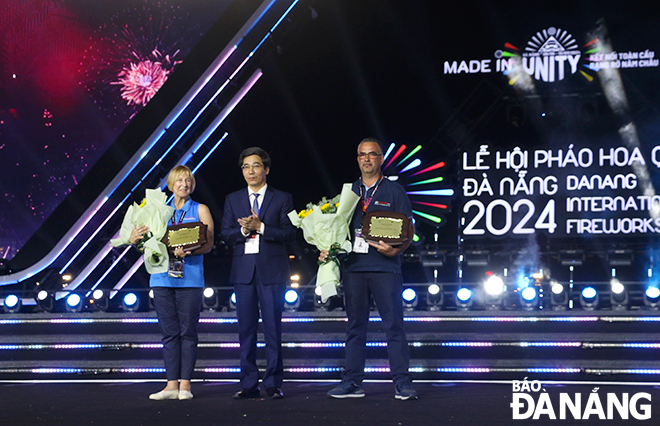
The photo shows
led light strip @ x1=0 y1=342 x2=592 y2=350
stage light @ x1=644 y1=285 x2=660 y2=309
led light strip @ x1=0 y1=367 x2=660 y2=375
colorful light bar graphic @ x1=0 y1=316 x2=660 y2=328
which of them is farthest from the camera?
stage light @ x1=644 y1=285 x2=660 y2=309

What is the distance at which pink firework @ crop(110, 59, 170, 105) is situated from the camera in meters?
9.67

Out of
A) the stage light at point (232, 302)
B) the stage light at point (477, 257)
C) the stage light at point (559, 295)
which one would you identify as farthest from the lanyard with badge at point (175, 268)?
the stage light at point (477, 257)

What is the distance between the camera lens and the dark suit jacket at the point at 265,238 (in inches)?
145

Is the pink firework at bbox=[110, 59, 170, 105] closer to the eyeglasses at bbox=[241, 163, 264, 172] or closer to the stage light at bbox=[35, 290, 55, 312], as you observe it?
the stage light at bbox=[35, 290, 55, 312]

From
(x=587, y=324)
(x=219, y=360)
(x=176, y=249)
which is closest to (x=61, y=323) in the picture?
(x=219, y=360)

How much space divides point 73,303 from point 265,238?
260 cm

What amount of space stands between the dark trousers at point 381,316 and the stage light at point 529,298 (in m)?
1.83

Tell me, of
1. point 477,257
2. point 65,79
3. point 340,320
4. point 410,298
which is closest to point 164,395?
point 340,320

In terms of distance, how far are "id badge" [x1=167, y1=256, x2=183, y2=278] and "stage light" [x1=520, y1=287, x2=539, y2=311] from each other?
8.86 feet

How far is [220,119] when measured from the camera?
715cm

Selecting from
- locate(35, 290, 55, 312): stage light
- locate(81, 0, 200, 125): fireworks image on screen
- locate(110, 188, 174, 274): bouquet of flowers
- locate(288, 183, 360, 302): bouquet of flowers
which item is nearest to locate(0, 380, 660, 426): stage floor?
locate(288, 183, 360, 302): bouquet of flowers

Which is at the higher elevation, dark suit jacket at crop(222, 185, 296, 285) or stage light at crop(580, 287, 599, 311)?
dark suit jacket at crop(222, 185, 296, 285)

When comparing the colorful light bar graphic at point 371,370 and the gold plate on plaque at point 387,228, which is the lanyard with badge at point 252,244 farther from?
the colorful light bar graphic at point 371,370

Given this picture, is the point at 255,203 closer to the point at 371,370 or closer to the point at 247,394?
the point at 247,394
